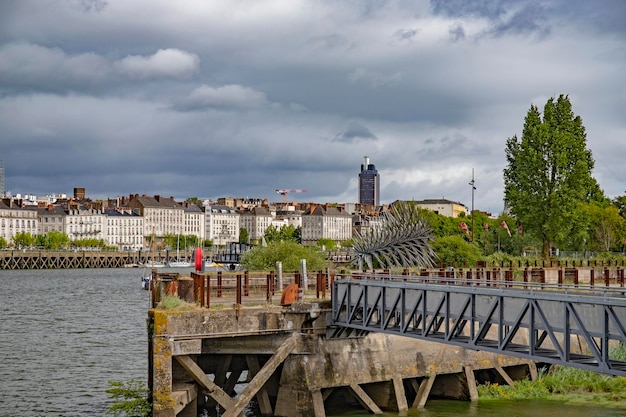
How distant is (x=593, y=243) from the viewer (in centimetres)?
9606

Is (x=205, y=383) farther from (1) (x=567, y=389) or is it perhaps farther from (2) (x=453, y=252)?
(2) (x=453, y=252)

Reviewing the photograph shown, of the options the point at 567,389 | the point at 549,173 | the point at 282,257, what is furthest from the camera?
the point at 549,173

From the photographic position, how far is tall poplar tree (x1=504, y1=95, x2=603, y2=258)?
7119cm

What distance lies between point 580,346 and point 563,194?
34.7 meters

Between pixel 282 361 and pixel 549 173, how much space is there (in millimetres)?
47226

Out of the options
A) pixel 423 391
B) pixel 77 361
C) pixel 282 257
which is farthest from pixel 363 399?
pixel 282 257

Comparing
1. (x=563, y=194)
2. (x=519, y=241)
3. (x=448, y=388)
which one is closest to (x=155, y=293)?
(x=448, y=388)

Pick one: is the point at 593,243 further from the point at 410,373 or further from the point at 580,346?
the point at 410,373

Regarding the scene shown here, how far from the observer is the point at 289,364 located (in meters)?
30.4

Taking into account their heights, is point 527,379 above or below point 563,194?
below

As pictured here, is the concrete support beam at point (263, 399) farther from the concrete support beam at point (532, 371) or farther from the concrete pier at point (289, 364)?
the concrete support beam at point (532, 371)

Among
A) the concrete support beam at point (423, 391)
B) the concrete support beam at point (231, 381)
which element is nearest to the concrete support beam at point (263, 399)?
the concrete support beam at point (231, 381)

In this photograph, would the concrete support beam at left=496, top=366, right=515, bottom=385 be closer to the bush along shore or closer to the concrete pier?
the bush along shore

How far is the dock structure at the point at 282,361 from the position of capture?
94.0 feet
